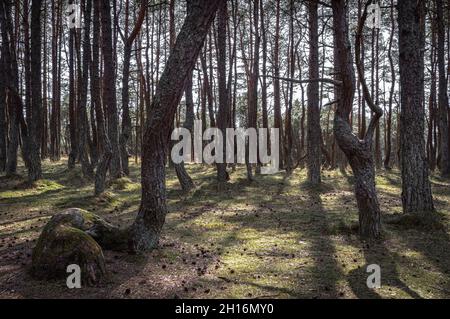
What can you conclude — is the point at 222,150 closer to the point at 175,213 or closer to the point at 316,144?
the point at 316,144

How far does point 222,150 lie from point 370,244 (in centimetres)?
862

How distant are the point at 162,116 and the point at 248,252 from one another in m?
2.95

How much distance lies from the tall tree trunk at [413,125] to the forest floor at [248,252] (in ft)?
2.24

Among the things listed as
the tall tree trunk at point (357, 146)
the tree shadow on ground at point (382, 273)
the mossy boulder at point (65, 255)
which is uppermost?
the tall tree trunk at point (357, 146)

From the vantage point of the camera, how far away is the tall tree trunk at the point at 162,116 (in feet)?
20.4

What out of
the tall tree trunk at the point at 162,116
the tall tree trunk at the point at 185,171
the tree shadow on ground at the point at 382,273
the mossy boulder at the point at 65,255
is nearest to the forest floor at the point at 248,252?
the tree shadow on ground at the point at 382,273

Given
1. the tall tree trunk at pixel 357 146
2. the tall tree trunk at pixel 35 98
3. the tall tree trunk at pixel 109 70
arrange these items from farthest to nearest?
1. the tall tree trunk at pixel 35 98
2. the tall tree trunk at pixel 109 70
3. the tall tree trunk at pixel 357 146

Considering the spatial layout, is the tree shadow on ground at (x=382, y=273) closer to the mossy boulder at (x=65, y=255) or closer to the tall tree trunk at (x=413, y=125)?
the tall tree trunk at (x=413, y=125)

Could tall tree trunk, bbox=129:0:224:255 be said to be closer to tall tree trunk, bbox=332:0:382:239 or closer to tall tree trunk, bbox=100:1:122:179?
tall tree trunk, bbox=332:0:382:239

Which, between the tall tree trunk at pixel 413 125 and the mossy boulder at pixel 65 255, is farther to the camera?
the tall tree trunk at pixel 413 125

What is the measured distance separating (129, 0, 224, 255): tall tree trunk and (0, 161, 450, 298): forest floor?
485mm

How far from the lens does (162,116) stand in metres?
6.35

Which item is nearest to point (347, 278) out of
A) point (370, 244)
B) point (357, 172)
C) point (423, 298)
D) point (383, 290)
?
point (383, 290)

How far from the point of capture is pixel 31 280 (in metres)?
5.26
